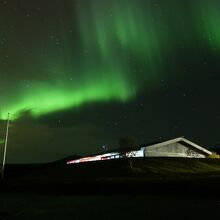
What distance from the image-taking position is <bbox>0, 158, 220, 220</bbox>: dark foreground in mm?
17047

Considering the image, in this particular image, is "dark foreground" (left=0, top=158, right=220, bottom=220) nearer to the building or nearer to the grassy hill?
the grassy hill

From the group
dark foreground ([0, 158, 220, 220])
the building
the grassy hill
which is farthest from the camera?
the building

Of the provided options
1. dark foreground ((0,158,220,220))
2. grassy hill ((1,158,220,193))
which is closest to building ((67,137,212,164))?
grassy hill ((1,158,220,193))

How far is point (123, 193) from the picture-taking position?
102ft

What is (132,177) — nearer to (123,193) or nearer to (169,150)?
(123,193)

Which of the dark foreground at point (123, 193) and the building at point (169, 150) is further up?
the building at point (169, 150)

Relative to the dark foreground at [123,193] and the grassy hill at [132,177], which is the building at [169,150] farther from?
the dark foreground at [123,193]

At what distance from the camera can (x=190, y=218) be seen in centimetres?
1427

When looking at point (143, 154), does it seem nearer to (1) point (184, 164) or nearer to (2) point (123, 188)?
(1) point (184, 164)

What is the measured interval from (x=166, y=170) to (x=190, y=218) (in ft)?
107

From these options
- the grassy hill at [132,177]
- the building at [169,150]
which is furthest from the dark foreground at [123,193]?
the building at [169,150]

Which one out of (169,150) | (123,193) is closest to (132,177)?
(123,193)

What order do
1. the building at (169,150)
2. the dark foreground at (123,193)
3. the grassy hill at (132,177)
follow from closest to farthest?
the dark foreground at (123,193), the grassy hill at (132,177), the building at (169,150)

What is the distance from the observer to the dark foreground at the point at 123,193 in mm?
17047
